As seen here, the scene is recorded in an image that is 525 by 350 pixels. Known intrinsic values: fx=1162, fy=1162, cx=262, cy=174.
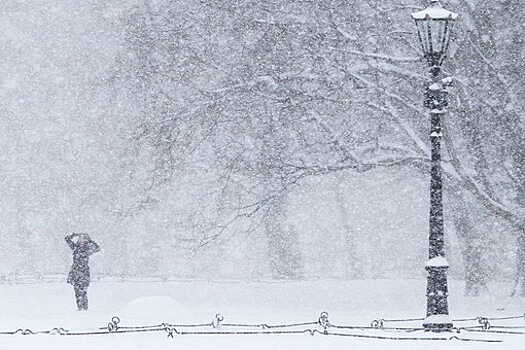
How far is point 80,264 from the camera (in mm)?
25719

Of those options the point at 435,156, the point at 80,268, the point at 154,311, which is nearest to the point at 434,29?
the point at 435,156

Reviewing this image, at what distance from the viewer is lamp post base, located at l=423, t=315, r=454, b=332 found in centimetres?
1580

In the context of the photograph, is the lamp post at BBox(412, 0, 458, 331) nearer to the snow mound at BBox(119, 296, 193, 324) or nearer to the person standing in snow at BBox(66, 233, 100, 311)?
the snow mound at BBox(119, 296, 193, 324)

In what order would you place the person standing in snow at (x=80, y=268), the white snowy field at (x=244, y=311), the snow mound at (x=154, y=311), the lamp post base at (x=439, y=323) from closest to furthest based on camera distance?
the white snowy field at (x=244, y=311), the lamp post base at (x=439, y=323), the snow mound at (x=154, y=311), the person standing in snow at (x=80, y=268)

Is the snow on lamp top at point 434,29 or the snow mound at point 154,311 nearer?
the snow on lamp top at point 434,29

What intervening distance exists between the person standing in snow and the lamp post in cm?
1102

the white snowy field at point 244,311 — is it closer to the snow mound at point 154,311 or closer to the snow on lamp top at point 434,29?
the snow mound at point 154,311

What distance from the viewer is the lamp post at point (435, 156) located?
52.0 feet

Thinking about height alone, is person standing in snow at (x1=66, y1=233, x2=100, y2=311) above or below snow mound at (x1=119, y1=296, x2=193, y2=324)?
above

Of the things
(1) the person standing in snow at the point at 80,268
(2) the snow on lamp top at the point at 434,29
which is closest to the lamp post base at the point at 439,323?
(2) the snow on lamp top at the point at 434,29

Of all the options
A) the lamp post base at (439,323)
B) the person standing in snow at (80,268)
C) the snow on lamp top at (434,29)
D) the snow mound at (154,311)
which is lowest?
the lamp post base at (439,323)

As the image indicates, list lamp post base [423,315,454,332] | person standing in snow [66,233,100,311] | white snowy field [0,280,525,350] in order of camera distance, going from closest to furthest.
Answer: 1. white snowy field [0,280,525,350]
2. lamp post base [423,315,454,332]
3. person standing in snow [66,233,100,311]

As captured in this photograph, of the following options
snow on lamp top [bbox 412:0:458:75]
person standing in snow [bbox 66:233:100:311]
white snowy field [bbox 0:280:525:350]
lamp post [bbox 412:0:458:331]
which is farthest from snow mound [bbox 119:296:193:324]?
snow on lamp top [bbox 412:0:458:75]

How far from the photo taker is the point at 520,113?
23.7 metres
